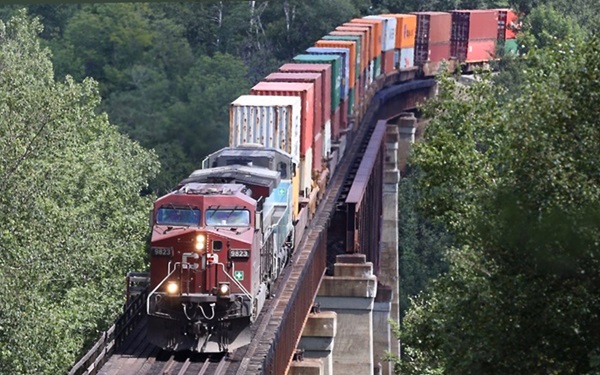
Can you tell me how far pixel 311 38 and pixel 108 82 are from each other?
1415cm

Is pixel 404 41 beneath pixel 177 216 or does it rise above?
beneath

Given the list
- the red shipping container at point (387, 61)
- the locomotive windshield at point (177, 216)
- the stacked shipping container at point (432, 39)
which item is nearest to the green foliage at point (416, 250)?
the red shipping container at point (387, 61)

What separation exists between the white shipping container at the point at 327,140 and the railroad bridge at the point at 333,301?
3.71ft

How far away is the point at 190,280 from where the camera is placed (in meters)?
25.5

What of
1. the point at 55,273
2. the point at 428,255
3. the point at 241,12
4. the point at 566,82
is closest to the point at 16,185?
the point at 55,273

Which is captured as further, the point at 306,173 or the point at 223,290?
the point at 306,173

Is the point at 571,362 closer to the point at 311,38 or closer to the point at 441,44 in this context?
the point at 441,44

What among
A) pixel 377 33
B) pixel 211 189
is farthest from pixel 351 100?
pixel 211 189

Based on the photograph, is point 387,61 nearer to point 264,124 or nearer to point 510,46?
point 510,46

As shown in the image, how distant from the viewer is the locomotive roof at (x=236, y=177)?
27.9 metres

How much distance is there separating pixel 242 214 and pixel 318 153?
15212 mm

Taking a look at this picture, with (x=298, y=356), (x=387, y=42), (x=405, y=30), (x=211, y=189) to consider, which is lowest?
(x=298, y=356)

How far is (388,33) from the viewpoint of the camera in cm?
6775

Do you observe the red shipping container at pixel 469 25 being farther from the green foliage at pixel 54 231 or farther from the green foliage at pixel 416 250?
the green foliage at pixel 54 231
